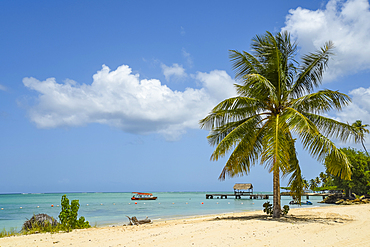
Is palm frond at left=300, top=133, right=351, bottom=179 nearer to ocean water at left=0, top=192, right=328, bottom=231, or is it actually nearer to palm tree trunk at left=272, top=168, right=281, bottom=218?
palm tree trunk at left=272, top=168, right=281, bottom=218

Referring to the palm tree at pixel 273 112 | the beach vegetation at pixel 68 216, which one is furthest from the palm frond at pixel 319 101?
the beach vegetation at pixel 68 216

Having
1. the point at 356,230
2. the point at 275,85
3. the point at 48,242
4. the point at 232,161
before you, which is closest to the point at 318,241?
the point at 356,230

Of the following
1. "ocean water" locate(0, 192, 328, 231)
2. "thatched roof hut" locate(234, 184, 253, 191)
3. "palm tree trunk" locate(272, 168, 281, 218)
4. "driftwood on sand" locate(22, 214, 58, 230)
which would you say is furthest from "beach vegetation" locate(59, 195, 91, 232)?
"thatched roof hut" locate(234, 184, 253, 191)

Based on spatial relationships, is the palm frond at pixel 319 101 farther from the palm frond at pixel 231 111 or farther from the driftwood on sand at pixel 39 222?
the driftwood on sand at pixel 39 222

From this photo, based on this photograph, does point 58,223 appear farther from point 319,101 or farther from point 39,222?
point 319,101

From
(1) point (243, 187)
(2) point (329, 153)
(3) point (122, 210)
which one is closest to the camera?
(2) point (329, 153)

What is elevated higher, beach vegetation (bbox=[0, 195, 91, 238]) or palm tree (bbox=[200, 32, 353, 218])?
palm tree (bbox=[200, 32, 353, 218])

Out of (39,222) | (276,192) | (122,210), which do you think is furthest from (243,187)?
(39,222)

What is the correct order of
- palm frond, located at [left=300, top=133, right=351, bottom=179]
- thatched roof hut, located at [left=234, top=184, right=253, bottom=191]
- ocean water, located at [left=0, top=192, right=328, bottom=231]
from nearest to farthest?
palm frond, located at [left=300, top=133, right=351, bottom=179] < ocean water, located at [left=0, top=192, right=328, bottom=231] < thatched roof hut, located at [left=234, top=184, right=253, bottom=191]

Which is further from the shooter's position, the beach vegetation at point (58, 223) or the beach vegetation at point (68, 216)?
the beach vegetation at point (68, 216)

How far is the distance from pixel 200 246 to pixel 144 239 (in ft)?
6.16

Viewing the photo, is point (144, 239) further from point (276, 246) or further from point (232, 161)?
point (232, 161)


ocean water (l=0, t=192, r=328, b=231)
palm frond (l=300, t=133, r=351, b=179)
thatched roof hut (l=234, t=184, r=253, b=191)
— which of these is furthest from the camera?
thatched roof hut (l=234, t=184, r=253, b=191)

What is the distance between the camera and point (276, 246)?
6410 millimetres
